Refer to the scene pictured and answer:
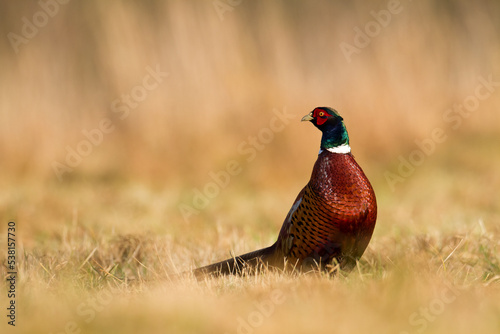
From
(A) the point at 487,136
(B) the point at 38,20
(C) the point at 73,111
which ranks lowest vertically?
(A) the point at 487,136

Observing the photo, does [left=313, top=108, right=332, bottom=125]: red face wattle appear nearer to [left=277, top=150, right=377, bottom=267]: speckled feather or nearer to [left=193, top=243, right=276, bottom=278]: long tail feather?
[left=277, top=150, right=377, bottom=267]: speckled feather

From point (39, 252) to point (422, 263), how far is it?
9.13 ft

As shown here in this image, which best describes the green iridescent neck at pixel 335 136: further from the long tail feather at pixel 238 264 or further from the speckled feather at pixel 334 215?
the long tail feather at pixel 238 264

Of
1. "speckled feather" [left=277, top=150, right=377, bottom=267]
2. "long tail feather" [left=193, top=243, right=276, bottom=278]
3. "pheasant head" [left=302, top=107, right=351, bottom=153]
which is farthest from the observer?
"long tail feather" [left=193, top=243, right=276, bottom=278]

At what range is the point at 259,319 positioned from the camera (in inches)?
102

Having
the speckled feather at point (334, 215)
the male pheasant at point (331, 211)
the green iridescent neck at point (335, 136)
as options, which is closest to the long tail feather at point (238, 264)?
the male pheasant at point (331, 211)

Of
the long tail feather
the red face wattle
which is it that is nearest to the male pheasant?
the red face wattle

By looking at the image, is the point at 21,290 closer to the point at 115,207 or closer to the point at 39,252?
the point at 39,252

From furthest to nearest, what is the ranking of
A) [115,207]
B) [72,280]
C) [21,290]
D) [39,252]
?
1. [115,207]
2. [39,252]
3. [72,280]
4. [21,290]

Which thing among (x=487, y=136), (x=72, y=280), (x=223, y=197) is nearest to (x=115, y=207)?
(x=223, y=197)

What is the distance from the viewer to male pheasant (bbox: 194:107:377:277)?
362 cm

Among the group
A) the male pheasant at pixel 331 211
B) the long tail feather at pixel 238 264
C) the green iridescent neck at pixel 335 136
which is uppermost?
the green iridescent neck at pixel 335 136

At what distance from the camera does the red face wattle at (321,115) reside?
3752 millimetres

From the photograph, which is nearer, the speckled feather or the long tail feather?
the speckled feather
